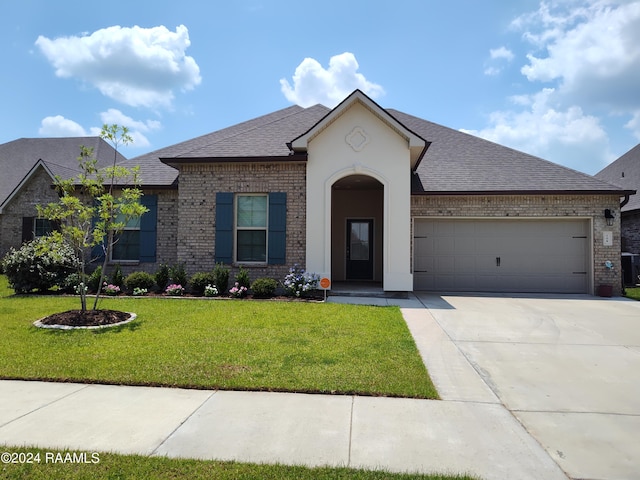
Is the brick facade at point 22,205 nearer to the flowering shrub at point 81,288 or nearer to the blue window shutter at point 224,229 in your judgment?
the flowering shrub at point 81,288

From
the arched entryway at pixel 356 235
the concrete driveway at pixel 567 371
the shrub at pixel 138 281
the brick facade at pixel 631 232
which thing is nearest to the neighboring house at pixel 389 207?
the arched entryway at pixel 356 235

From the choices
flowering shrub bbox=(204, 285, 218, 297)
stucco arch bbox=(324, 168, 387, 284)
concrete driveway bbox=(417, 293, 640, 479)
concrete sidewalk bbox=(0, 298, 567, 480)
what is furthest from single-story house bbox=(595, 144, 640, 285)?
flowering shrub bbox=(204, 285, 218, 297)

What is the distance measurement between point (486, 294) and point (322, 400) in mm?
9717

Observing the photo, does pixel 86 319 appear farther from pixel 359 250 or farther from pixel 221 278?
pixel 359 250

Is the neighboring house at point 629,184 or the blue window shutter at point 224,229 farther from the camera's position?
the neighboring house at point 629,184

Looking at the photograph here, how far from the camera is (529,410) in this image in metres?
3.95

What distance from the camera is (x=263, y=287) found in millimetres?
10508

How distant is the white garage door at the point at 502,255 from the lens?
41.5ft

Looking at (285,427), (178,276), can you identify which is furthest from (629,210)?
(285,427)

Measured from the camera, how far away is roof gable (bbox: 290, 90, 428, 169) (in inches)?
428

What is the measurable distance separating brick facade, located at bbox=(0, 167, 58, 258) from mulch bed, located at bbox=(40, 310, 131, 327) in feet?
42.3

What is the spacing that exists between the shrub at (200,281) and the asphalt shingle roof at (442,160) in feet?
11.4

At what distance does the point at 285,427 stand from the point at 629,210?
19782 mm

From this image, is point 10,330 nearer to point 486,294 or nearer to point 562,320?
point 562,320
